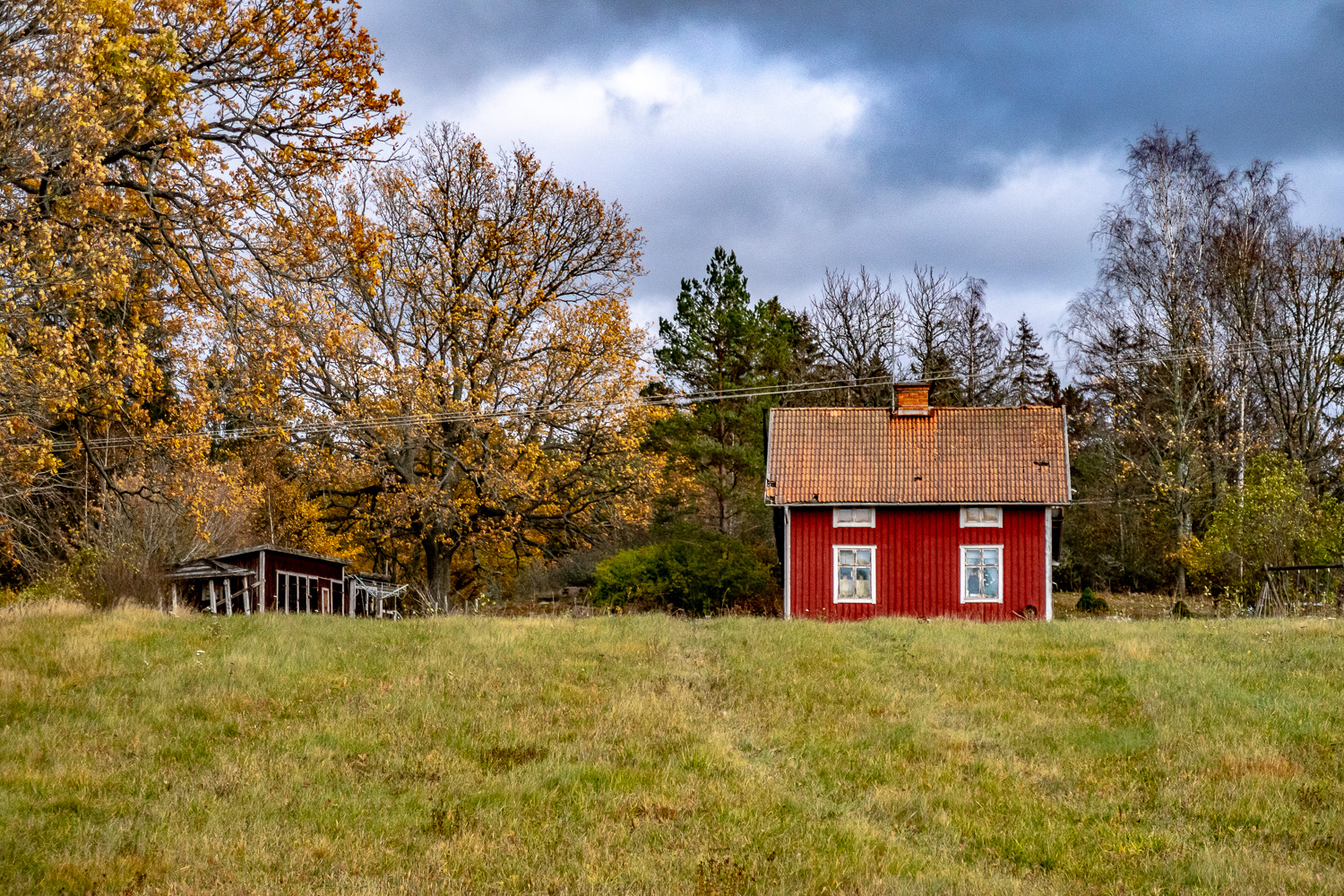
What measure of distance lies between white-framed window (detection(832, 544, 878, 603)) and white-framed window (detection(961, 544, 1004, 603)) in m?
2.07

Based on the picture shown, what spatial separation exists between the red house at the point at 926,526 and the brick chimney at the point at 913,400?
1220 millimetres

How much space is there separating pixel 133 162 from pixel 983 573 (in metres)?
19.8

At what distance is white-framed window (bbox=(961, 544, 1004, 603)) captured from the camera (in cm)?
2605

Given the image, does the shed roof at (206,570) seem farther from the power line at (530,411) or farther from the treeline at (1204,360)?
the treeline at (1204,360)

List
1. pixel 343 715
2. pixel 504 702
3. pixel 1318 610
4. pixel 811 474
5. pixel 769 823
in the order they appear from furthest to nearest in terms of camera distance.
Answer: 1. pixel 811 474
2. pixel 1318 610
3. pixel 504 702
4. pixel 343 715
5. pixel 769 823

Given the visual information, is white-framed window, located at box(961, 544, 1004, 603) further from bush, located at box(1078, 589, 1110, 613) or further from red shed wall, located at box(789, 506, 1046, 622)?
bush, located at box(1078, 589, 1110, 613)

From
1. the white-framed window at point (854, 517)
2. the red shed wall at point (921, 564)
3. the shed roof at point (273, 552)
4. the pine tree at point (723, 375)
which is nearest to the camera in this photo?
the red shed wall at point (921, 564)

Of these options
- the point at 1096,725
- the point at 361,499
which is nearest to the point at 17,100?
the point at 1096,725

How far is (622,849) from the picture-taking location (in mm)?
8125

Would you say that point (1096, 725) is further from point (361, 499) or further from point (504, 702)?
point (361, 499)

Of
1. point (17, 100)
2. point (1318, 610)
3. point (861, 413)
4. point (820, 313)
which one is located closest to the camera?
point (17, 100)

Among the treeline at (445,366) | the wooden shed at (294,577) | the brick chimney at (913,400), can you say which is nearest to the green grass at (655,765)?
the treeline at (445,366)

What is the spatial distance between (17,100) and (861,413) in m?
21.6

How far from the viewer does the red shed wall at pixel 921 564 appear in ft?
85.4
